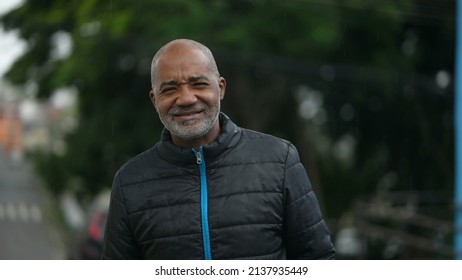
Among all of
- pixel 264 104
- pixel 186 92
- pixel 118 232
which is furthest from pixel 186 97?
pixel 264 104

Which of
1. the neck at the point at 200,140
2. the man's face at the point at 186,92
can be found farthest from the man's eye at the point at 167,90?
the neck at the point at 200,140

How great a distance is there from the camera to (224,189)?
225 cm

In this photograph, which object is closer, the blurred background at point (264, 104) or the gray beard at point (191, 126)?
the gray beard at point (191, 126)

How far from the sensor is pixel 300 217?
2234 mm

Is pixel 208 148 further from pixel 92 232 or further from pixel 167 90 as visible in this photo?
pixel 92 232

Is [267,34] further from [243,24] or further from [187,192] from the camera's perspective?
[187,192]

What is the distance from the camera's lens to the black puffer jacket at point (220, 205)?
7.29 feet

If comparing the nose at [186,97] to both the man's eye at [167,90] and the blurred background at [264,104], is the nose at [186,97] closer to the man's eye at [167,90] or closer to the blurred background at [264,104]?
the man's eye at [167,90]

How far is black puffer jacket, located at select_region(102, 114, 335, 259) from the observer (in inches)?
87.4

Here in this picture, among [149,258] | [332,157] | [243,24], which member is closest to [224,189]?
[149,258]

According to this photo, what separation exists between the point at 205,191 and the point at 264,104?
669 centimetres

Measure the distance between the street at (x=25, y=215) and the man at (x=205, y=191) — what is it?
5971 millimetres

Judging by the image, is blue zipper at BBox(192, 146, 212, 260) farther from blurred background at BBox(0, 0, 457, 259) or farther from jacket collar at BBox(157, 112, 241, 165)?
blurred background at BBox(0, 0, 457, 259)

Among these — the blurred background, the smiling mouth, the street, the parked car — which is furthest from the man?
the street
